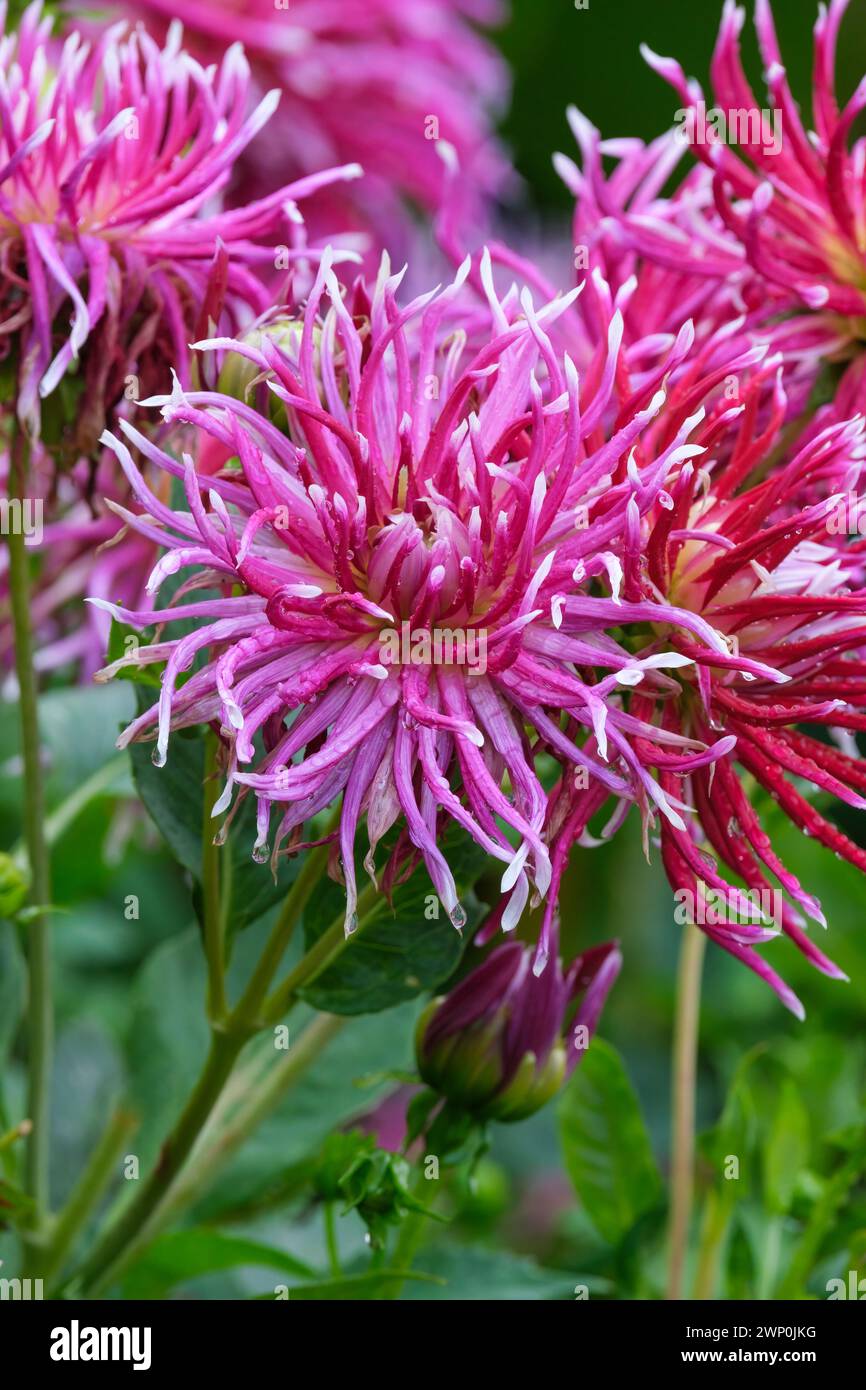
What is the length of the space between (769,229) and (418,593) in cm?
22

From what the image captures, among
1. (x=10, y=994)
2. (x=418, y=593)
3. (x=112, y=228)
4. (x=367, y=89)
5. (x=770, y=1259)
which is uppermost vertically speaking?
(x=367, y=89)

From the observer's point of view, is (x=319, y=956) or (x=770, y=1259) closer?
(x=319, y=956)

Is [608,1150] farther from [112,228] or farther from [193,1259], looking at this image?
[112,228]

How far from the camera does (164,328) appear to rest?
507 mm

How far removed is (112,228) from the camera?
0.50 metres

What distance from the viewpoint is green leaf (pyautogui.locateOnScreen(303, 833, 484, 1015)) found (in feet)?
1.56

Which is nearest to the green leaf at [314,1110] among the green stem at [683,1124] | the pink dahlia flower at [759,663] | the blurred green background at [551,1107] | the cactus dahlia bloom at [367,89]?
the blurred green background at [551,1107]

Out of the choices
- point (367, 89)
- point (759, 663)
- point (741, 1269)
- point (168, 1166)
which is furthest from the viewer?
point (367, 89)

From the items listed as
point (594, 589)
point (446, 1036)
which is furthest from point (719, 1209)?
point (594, 589)

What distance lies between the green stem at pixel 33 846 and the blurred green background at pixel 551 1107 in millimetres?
60

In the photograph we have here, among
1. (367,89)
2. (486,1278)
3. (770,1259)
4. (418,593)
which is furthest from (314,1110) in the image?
(367,89)

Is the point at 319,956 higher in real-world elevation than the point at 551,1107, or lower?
higher

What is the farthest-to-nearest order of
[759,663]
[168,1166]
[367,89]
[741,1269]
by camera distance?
[367,89] → [741,1269] → [168,1166] → [759,663]
